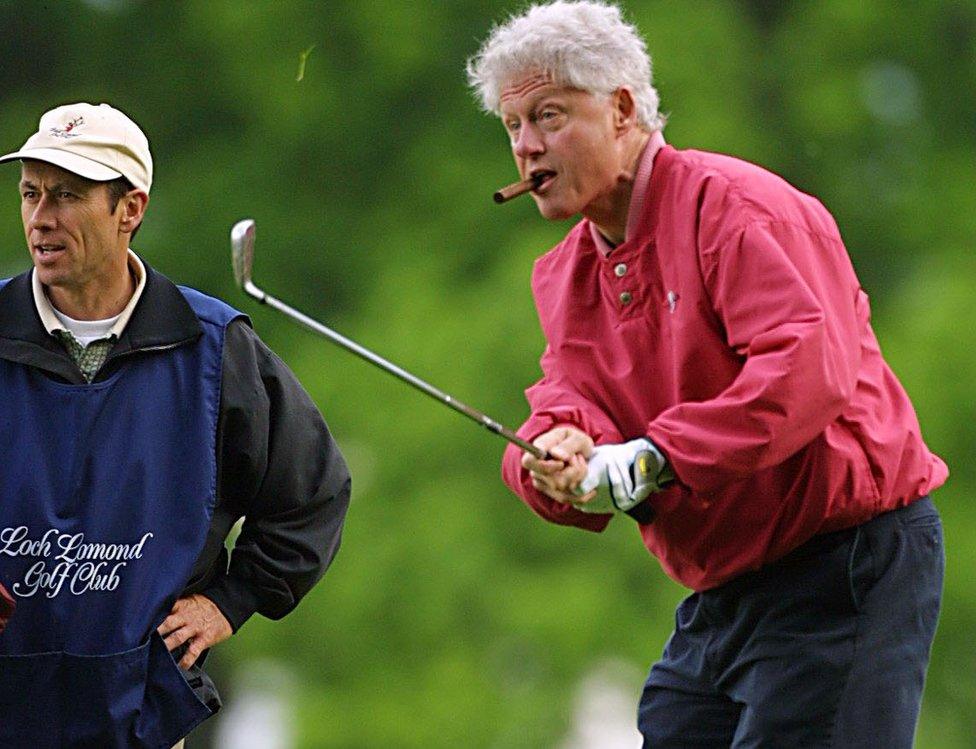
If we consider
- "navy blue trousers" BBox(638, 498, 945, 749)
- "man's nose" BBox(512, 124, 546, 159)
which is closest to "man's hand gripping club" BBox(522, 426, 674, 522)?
"navy blue trousers" BBox(638, 498, 945, 749)

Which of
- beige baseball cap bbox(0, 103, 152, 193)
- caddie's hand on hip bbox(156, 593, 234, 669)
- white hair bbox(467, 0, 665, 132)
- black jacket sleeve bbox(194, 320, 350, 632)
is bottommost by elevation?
caddie's hand on hip bbox(156, 593, 234, 669)

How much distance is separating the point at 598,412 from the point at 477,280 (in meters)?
5.96

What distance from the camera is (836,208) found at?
10.7 metres

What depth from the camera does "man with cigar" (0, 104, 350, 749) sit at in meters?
4.14

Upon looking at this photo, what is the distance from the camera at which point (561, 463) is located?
13.9 feet

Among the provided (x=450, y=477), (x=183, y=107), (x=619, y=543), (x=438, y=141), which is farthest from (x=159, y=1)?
(x=619, y=543)

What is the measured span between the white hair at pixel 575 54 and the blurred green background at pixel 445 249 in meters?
5.10

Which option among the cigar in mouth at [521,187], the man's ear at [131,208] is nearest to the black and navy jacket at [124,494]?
the man's ear at [131,208]

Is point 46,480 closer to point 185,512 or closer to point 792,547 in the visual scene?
point 185,512

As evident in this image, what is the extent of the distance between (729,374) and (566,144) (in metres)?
0.57

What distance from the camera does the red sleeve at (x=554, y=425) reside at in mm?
4449

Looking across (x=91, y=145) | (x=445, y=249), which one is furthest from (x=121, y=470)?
(x=445, y=249)

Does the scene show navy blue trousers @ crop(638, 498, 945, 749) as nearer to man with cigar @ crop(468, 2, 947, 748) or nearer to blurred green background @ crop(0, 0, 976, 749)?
man with cigar @ crop(468, 2, 947, 748)

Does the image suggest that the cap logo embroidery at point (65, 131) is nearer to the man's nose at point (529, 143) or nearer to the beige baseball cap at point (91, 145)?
the beige baseball cap at point (91, 145)
